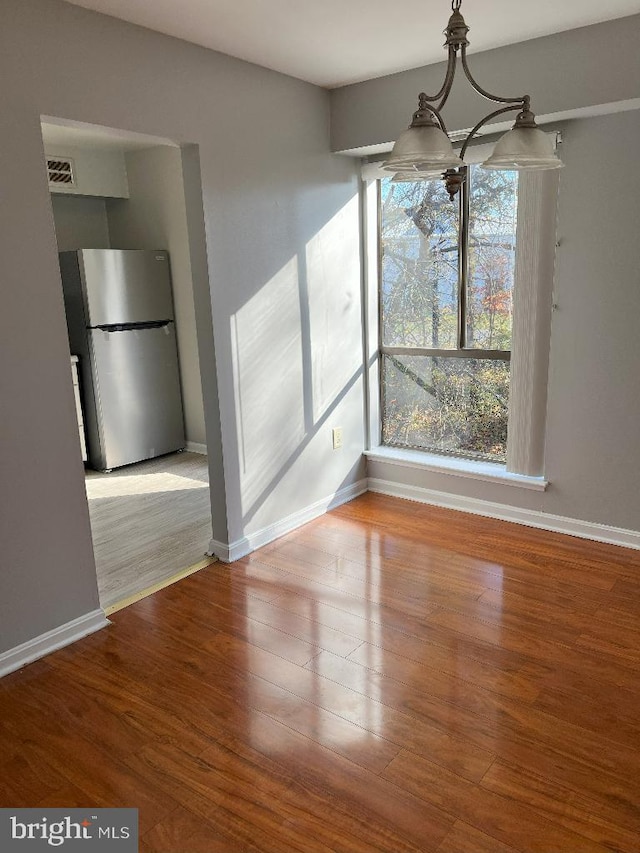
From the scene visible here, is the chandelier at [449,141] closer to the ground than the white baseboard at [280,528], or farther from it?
farther from it

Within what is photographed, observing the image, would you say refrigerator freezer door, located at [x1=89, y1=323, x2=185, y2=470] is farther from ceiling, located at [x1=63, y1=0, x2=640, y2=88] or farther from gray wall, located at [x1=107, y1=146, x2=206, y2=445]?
ceiling, located at [x1=63, y1=0, x2=640, y2=88]

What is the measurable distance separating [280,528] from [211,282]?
139 cm

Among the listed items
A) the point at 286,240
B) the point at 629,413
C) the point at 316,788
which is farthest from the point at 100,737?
the point at 629,413

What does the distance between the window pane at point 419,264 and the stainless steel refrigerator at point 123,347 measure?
1930 mm

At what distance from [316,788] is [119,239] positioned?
4.62 metres

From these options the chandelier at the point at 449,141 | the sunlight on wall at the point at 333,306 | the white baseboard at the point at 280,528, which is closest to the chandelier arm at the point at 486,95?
the chandelier at the point at 449,141

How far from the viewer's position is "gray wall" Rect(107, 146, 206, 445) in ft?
15.7

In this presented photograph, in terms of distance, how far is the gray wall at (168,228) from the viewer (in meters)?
4.77

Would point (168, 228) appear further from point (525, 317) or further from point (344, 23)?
point (525, 317)

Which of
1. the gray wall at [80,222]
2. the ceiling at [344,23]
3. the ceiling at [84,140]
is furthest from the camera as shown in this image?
the gray wall at [80,222]

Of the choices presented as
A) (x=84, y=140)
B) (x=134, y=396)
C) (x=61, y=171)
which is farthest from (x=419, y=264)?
(x=61, y=171)

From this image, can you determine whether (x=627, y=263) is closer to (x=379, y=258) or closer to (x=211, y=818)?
(x=379, y=258)

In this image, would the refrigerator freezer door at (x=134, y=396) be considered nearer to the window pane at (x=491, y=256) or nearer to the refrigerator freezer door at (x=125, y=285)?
the refrigerator freezer door at (x=125, y=285)

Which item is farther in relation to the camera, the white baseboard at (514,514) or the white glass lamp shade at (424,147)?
the white baseboard at (514,514)
